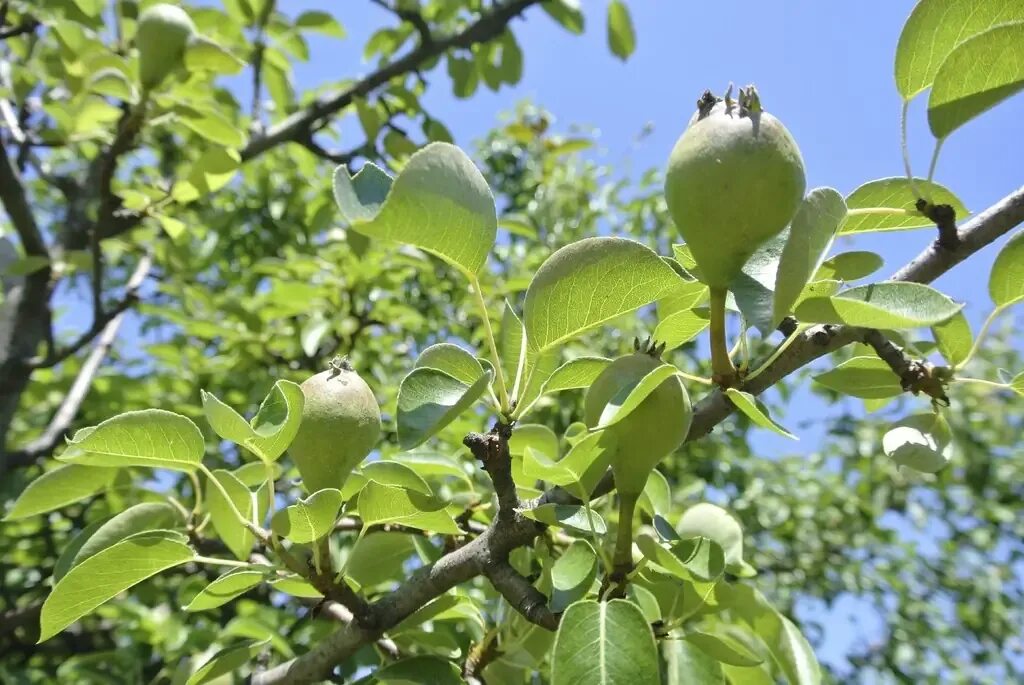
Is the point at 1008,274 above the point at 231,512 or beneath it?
above

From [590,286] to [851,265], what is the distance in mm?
341

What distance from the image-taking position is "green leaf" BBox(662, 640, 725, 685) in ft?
2.75

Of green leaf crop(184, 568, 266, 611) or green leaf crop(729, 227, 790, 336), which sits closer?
green leaf crop(729, 227, 790, 336)

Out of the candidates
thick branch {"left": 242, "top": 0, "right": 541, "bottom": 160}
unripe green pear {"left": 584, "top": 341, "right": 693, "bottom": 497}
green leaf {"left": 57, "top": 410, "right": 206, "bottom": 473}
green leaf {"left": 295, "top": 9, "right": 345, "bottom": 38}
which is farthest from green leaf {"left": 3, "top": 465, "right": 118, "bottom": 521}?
green leaf {"left": 295, "top": 9, "right": 345, "bottom": 38}

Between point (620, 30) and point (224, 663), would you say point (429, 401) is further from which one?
point (620, 30)

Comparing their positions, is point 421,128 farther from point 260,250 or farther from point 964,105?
point 964,105

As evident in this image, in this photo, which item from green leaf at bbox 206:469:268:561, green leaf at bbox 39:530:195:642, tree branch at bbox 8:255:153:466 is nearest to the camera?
green leaf at bbox 39:530:195:642

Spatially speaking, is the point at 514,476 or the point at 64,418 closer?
the point at 514,476

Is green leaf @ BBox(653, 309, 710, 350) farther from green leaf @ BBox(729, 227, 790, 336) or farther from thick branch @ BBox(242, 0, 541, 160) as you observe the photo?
thick branch @ BBox(242, 0, 541, 160)

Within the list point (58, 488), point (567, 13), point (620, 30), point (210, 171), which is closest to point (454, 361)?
point (58, 488)

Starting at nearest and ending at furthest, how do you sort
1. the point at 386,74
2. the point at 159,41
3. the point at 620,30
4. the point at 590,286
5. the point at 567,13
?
the point at 590,286, the point at 159,41, the point at 386,74, the point at 567,13, the point at 620,30

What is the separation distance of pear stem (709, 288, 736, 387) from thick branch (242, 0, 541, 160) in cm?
180

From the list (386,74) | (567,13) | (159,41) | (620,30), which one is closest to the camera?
(159,41)

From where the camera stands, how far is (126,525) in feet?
3.55
